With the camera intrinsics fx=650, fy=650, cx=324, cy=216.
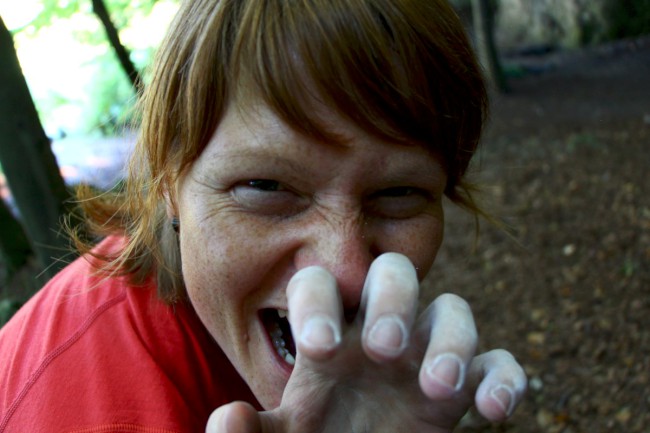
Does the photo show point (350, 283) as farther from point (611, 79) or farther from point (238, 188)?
point (611, 79)

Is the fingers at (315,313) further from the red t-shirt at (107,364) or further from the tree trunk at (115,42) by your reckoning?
the tree trunk at (115,42)

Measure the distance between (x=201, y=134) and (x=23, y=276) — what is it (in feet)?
13.0

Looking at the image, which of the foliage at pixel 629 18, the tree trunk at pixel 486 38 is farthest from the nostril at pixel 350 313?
the foliage at pixel 629 18

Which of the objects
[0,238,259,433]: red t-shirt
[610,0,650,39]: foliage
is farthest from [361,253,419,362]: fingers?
[610,0,650,39]: foliage

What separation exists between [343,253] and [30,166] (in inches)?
64.9

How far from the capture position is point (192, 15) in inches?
70.1

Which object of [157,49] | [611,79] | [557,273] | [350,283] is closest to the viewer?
[350,283]

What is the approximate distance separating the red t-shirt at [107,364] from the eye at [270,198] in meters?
0.54

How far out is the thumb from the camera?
1179 mm

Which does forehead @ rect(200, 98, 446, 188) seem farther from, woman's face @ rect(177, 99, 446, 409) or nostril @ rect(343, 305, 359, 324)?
nostril @ rect(343, 305, 359, 324)

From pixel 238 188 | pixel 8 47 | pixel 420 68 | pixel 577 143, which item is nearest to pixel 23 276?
pixel 8 47

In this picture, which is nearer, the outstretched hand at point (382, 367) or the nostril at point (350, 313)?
the outstretched hand at point (382, 367)

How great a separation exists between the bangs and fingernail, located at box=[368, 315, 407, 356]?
0.55 meters

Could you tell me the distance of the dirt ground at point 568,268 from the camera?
4.06m
